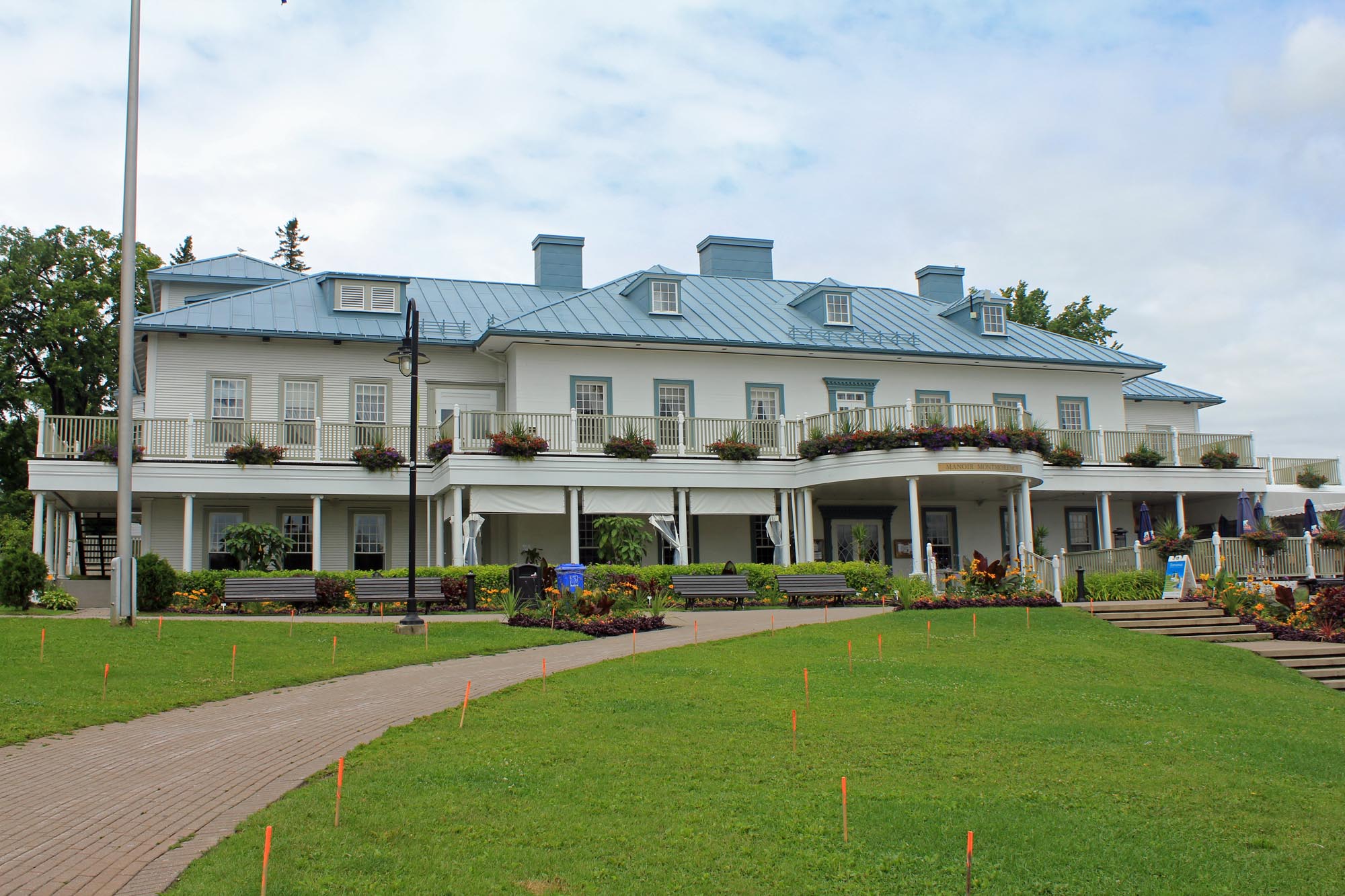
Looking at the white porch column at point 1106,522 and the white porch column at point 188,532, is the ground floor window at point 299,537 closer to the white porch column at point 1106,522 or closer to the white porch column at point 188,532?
the white porch column at point 188,532

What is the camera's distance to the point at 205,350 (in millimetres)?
28141

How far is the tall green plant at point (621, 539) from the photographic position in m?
25.6

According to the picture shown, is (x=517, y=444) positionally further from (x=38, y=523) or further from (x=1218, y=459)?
(x=1218, y=459)

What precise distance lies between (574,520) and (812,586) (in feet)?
18.2

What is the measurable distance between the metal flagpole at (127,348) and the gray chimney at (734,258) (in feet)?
66.2

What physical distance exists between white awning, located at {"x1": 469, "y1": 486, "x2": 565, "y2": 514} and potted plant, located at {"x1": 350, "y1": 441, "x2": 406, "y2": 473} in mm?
2271

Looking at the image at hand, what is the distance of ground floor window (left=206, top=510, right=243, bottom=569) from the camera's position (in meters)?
27.7

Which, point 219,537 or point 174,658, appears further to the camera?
point 219,537

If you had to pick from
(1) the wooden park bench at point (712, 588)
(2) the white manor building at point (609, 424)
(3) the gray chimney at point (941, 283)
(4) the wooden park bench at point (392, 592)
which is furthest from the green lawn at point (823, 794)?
(3) the gray chimney at point (941, 283)

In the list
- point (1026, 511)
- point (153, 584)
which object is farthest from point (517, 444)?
point (1026, 511)

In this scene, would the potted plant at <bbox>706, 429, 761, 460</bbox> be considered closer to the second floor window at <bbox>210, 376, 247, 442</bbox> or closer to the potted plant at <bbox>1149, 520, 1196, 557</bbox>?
the potted plant at <bbox>1149, 520, 1196, 557</bbox>

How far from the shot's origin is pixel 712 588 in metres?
24.0

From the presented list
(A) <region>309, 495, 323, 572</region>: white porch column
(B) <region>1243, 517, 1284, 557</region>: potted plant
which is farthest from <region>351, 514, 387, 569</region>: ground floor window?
(B) <region>1243, 517, 1284, 557</region>: potted plant

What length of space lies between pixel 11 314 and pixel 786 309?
87.5 feet
